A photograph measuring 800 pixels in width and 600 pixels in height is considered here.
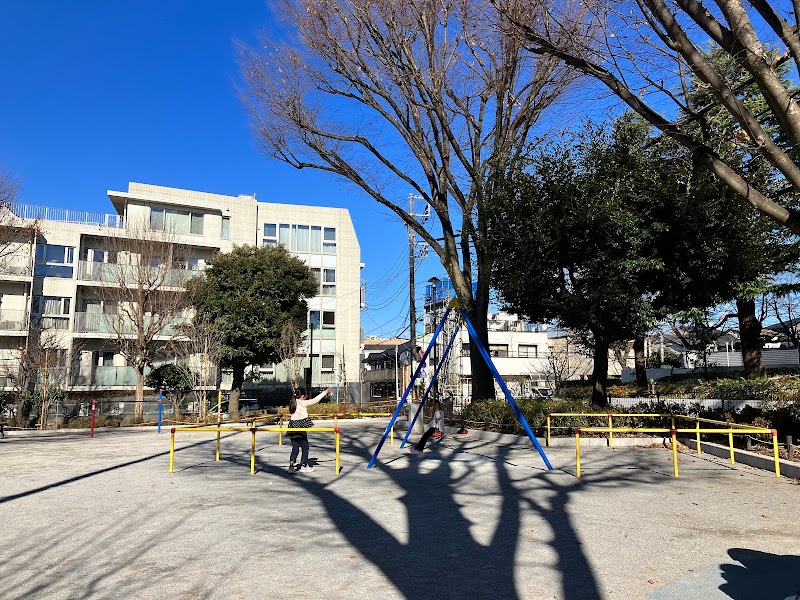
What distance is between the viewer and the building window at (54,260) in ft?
109

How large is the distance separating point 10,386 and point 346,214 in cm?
2154

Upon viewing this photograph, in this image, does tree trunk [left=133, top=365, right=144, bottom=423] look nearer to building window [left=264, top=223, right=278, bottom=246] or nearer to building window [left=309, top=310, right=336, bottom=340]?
building window [left=309, top=310, right=336, bottom=340]

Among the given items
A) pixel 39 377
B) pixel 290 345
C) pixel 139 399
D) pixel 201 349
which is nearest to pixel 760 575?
pixel 201 349

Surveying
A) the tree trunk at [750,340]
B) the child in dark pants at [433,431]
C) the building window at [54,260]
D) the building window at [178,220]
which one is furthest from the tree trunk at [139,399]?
the tree trunk at [750,340]

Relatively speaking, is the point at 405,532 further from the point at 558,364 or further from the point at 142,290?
the point at 558,364

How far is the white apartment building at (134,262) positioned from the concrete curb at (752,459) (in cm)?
2365

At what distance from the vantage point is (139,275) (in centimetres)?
2738

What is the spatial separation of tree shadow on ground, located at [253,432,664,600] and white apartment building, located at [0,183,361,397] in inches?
915

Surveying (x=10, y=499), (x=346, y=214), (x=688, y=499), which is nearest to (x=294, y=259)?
(x=346, y=214)

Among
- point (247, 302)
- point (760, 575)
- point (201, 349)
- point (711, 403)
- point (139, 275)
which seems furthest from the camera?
point (247, 302)

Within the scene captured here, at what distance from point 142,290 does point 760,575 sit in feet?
87.0

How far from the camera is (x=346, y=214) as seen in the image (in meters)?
41.7

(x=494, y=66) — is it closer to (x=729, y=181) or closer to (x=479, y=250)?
(x=479, y=250)

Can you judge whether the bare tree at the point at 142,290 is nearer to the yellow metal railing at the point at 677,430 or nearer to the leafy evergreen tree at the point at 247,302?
the leafy evergreen tree at the point at 247,302
